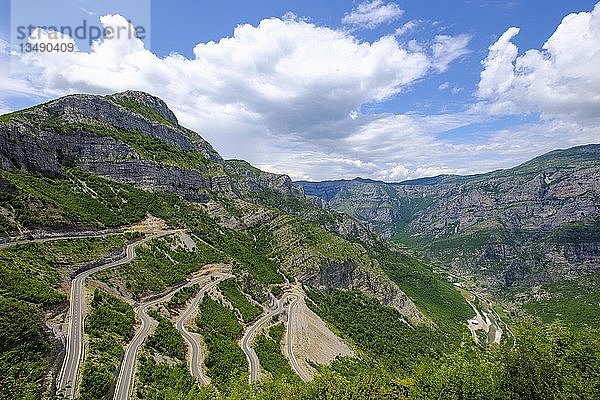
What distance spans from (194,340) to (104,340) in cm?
1988

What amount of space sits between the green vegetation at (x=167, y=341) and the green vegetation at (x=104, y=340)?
3864 mm

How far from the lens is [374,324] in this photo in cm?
14362

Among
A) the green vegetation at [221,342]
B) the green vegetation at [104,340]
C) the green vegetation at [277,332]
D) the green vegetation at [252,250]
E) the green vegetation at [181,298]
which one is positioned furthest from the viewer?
the green vegetation at [252,250]

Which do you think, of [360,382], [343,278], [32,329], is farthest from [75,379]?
[343,278]

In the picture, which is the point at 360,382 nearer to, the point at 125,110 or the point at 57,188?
the point at 57,188

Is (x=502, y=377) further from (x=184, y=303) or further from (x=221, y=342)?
(x=184, y=303)

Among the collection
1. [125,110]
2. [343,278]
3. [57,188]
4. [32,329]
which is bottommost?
[343,278]

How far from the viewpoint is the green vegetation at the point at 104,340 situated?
41.4 m

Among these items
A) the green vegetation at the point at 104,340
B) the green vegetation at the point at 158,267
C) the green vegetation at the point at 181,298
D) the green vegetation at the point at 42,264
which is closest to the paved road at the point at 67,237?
the green vegetation at the point at 42,264

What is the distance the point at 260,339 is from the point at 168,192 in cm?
9646

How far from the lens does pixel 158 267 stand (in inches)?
3472

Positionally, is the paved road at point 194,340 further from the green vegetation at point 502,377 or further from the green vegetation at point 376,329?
the green vegetation at point 376,329

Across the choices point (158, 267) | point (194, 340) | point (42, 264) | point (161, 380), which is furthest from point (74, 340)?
point (158, 267)

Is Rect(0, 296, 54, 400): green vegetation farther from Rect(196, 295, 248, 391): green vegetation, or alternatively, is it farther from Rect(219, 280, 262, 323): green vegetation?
Rect(219, 280, 262, 323): green vegetation
